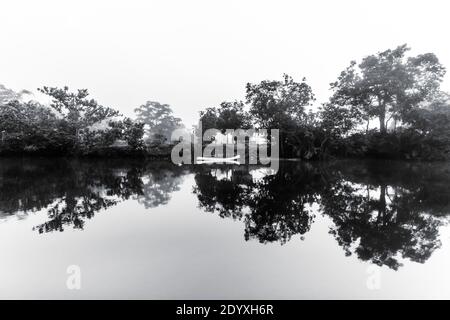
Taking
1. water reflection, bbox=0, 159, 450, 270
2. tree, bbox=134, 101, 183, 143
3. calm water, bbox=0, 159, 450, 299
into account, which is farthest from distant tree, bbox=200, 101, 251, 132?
tree, bbox=134, 101, 183, 143

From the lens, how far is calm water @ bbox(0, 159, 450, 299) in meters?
3.13

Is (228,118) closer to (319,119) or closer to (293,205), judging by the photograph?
(319,119)

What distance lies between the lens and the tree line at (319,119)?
22109 mm

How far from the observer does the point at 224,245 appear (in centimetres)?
438

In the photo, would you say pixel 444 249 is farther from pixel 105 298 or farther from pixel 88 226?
pixel 88 226

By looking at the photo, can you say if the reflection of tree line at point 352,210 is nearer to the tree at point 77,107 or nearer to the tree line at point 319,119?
the tree line at point 319,119

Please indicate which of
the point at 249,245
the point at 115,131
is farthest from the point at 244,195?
the point at 115,131

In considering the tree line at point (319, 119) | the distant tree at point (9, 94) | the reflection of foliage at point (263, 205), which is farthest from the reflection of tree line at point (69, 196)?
the distant tree at point (9, 94)

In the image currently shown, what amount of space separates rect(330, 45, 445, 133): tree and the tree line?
7 cm

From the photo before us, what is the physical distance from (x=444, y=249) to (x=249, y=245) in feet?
9.75

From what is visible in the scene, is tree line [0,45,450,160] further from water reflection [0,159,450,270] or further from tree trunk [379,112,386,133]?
water reflection [0,159,450,270]

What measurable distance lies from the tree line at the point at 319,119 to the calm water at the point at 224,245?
49.9ft

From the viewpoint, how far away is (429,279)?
3389mm

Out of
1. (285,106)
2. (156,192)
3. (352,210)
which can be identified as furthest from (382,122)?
(156,192)
